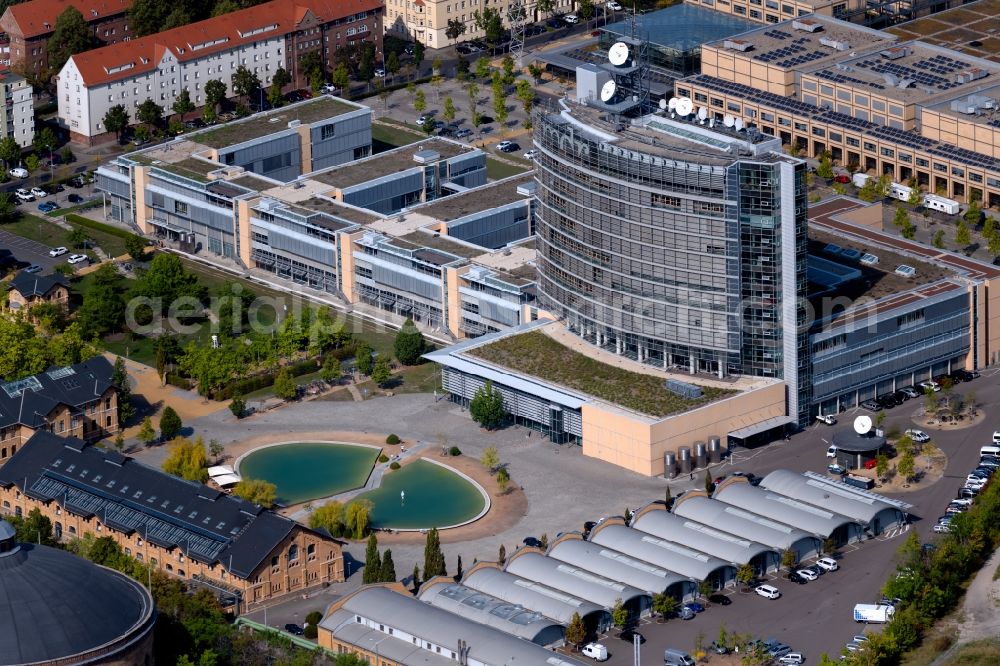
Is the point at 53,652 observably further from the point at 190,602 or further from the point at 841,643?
the point at 841,643

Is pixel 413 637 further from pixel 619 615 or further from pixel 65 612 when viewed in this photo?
pixel 65 612

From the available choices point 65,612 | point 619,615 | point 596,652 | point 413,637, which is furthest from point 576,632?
point 65,612

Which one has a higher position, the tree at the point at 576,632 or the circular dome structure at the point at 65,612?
the circular dome structure at the point at 65,612

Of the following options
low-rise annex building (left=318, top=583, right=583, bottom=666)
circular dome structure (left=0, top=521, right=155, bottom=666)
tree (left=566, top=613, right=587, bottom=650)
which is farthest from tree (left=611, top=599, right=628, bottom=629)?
circular dome structure (left=0, top=521, right=155, bottom=666)

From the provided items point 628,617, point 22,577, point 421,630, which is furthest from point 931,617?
point 22,577

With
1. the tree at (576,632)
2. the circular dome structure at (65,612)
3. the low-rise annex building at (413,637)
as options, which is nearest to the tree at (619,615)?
the tree at (576,632)

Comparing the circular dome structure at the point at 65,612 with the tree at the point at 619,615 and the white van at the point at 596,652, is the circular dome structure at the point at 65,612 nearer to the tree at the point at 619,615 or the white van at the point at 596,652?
the white van at the point at 596,652
